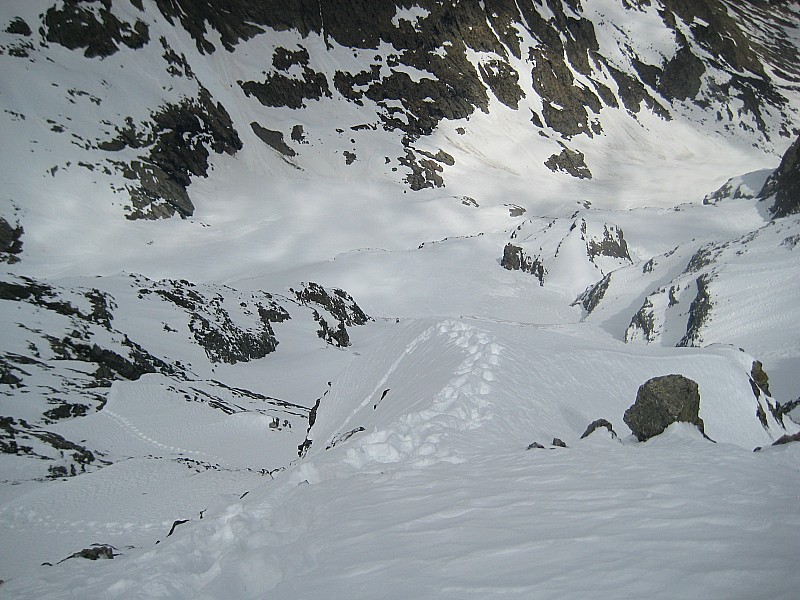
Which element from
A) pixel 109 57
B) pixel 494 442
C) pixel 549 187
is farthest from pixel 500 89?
pixel 494 442

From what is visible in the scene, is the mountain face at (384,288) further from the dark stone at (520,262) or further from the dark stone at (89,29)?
the dark stone at (89,29)

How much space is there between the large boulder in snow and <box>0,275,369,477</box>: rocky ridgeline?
26.9 ft

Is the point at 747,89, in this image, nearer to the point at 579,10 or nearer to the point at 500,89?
the point at 579,10

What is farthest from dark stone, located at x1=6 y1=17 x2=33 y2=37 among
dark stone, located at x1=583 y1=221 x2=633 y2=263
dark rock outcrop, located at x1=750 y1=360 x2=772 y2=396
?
dark rock outcrop, located at x1=750 y1=360 x2=772 y2=396

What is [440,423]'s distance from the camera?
5.30m

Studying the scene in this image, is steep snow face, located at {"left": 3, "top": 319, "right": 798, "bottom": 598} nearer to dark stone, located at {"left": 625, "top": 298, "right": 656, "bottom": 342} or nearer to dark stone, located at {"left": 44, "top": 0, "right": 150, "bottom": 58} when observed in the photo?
dark stone, located at {"left": 625, "top": 298, "right": 656, "bottom": 342}

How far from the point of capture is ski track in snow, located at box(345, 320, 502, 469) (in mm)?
4723

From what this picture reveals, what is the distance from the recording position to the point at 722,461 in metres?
3.78

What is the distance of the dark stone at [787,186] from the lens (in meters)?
32.4

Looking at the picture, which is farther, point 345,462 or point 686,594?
point 345,462

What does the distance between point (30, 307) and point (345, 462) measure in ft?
35.2

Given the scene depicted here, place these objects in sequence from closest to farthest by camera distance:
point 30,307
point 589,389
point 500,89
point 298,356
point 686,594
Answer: point 686,594 < point 589,389 < point 30,307 < point 298,356 < point 500,89

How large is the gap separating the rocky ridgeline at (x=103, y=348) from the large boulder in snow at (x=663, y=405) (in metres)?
8.20

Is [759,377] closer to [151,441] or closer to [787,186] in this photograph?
[151,441]
